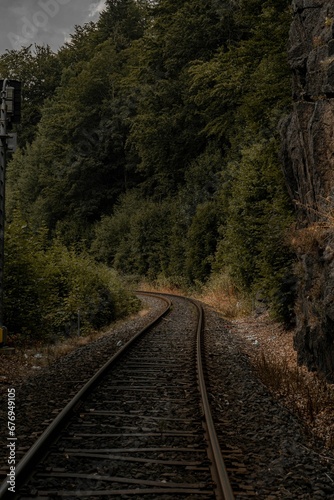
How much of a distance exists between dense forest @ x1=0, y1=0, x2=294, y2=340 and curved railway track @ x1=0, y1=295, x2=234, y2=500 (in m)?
4.75

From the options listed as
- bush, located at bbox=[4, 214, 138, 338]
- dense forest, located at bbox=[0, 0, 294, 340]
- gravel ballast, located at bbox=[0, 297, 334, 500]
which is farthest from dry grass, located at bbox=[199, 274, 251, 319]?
gravel ballast, located at bbox=[0, 297, 334, 500]

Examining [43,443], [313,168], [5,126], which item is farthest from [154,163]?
[43,443]

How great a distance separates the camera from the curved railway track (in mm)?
3516

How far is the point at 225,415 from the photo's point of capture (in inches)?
213

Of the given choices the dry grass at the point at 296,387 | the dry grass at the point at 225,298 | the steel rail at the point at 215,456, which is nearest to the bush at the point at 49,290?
the dry grass at the point at 225,298

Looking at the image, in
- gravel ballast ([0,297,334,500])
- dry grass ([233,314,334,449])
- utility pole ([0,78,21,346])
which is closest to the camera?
gravel ballast ([0,297,334,500])

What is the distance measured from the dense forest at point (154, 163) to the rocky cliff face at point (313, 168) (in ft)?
6.70

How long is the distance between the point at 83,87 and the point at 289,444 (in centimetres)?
4382

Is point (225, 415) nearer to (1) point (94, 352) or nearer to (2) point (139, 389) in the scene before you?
(2) point (139, 389)

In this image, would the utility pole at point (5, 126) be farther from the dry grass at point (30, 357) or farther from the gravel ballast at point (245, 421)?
the gravel ballast at point (245, 421)

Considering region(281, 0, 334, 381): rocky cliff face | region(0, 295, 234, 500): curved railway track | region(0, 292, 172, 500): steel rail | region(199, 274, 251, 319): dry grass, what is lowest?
region(199, 274, 251, 319): dry grass

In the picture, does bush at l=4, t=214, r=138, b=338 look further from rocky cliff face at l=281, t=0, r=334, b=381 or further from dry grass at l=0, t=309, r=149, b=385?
rocky cliff face at l=281, t=0, r=334, b=381

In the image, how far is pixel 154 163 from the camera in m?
36.8

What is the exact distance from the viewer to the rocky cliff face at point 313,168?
266 inches
